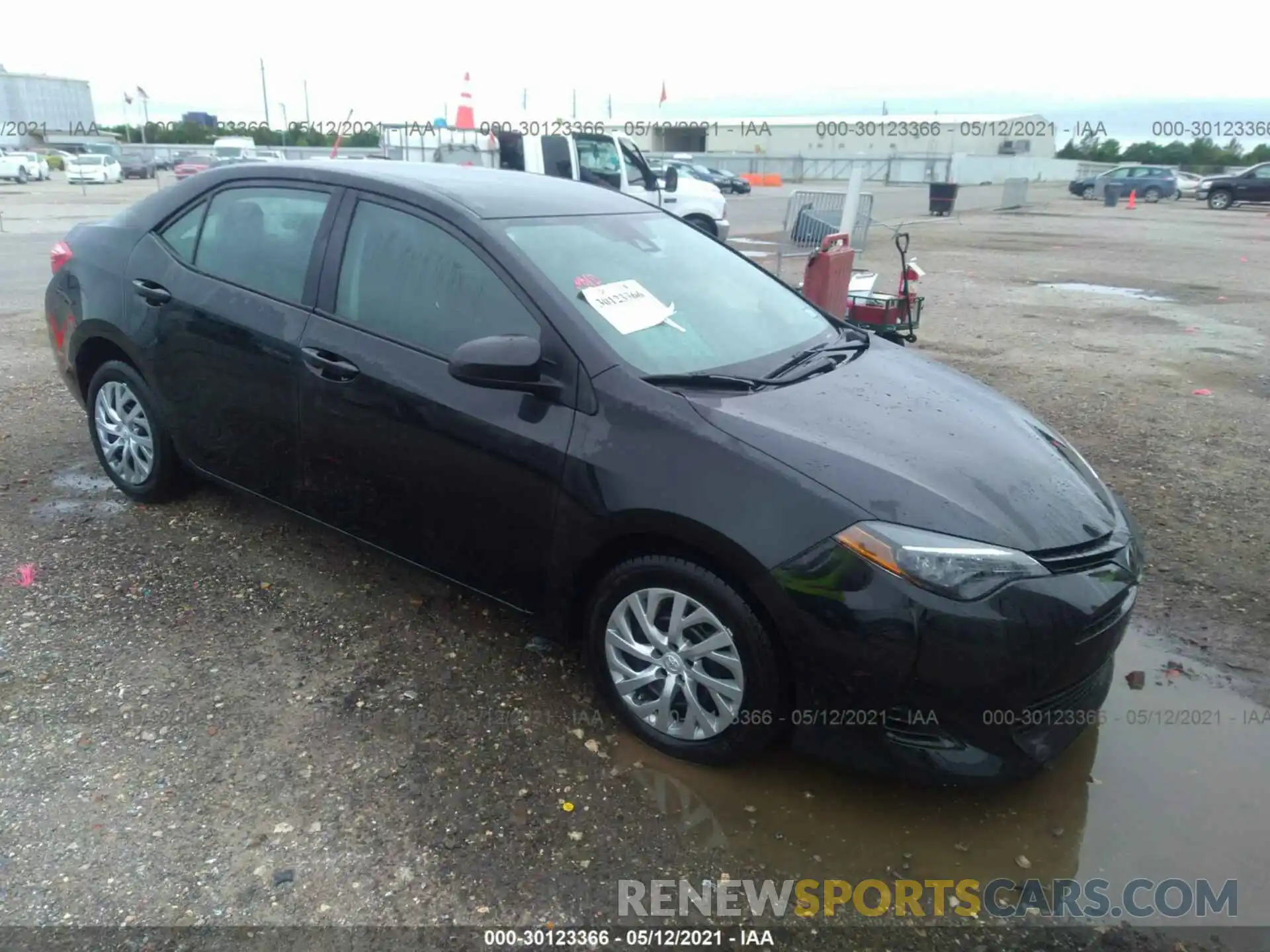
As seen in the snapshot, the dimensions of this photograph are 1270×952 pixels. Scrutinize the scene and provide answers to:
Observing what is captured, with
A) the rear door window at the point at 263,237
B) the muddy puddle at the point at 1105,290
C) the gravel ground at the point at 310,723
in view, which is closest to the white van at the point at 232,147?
the muddy puddle at the point at 1105,290

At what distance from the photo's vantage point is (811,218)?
1128cm

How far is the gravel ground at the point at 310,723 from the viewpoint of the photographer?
2.46 m

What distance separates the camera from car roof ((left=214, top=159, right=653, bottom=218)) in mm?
3531

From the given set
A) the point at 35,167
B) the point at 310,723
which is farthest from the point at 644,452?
the point at 35,167

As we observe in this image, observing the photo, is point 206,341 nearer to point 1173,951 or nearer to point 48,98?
point 1173,951

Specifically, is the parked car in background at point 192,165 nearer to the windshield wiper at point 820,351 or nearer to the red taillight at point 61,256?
the red taillight at point 61,256

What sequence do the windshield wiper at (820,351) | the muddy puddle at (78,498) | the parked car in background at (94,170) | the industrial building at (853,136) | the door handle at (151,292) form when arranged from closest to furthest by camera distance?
the windshield wiper at (820,351) < the door handle at (151,292) < the muddy puddle at (78,498) < the parked car in background at (94,170) < the industrial building at (853,136)

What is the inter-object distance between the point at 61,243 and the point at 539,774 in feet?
12.8

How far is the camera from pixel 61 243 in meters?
4.84

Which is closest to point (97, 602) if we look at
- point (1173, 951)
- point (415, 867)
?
point (415, 867)

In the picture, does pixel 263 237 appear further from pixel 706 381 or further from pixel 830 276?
pixel 830 276

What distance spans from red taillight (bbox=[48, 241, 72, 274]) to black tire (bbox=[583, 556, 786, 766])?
340cm

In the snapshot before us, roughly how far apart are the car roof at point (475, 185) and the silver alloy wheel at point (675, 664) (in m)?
1.55

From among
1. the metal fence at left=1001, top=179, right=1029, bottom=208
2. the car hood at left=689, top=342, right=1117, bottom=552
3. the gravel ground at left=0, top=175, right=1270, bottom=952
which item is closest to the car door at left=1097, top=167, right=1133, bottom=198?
the metal fence at left=1001, top=179, right=1029, bottom=208
